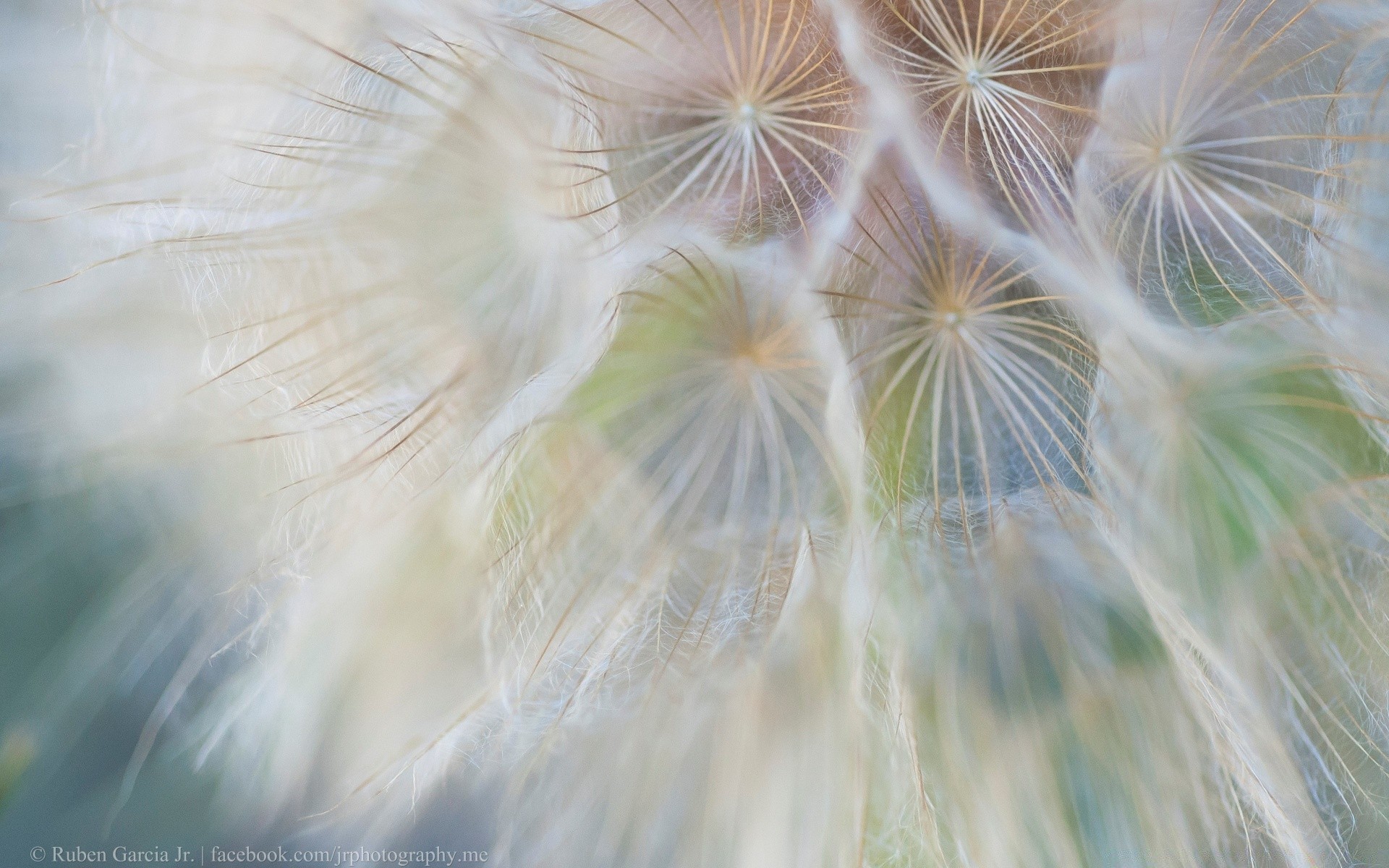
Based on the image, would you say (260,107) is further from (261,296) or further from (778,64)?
(778,64)

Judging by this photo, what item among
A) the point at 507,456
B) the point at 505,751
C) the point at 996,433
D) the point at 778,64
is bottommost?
the point at 505,751

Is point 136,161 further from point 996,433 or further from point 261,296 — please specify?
point 996,433

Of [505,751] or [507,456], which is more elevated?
[507,456]

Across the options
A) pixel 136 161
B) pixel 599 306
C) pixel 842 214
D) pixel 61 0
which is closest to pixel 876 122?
pixel 842 214

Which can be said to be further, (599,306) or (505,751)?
(505,751)

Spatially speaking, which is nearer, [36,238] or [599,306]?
[599,306]

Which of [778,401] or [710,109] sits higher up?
[710,109]

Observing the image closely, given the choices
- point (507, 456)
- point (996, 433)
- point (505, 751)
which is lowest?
point (505, 751)

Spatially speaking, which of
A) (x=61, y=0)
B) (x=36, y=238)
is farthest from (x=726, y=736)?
(x=61, y=0)

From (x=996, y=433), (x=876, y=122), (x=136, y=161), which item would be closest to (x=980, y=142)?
(x=876, y=122)

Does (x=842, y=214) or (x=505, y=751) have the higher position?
(x=842, y=214)
